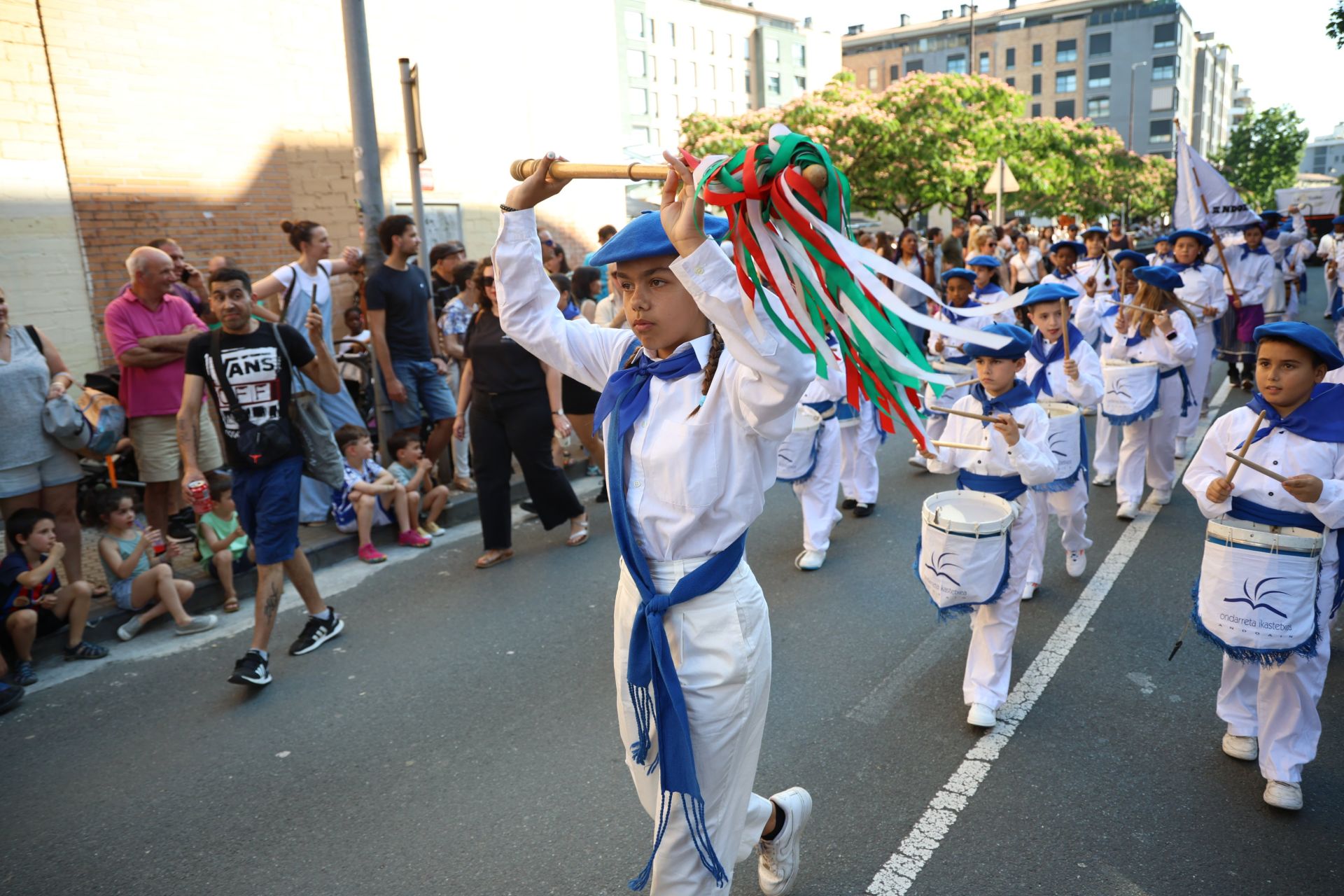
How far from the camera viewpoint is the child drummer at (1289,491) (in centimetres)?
354

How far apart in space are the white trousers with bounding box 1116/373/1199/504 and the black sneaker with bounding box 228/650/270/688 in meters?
5.94

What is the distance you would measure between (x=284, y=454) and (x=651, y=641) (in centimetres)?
315

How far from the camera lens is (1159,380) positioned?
7246 millimetres

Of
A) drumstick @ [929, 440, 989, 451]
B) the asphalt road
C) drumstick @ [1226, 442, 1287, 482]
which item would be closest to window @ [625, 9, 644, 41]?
the asphalt road

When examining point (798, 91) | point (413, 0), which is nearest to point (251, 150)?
point (413, 0)

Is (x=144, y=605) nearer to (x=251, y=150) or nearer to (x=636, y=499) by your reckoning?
(x=636, y=499)

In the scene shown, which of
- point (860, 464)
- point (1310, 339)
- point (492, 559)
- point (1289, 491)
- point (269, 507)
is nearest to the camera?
point (1289, 491)

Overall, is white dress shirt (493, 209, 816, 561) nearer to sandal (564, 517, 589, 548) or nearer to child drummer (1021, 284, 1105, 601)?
child drummer (1021, 284, 1105, 601)

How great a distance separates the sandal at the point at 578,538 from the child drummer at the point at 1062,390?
3.11 metres

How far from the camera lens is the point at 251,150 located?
11242mm

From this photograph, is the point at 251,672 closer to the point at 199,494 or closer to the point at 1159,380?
the point at 199,494

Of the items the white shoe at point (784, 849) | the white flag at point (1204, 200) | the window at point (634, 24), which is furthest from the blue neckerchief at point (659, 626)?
the window at point (634, 24)

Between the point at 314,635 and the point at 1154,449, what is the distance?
611 cm

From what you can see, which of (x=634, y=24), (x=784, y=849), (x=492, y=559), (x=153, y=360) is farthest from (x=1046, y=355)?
(x=634, y=24)
